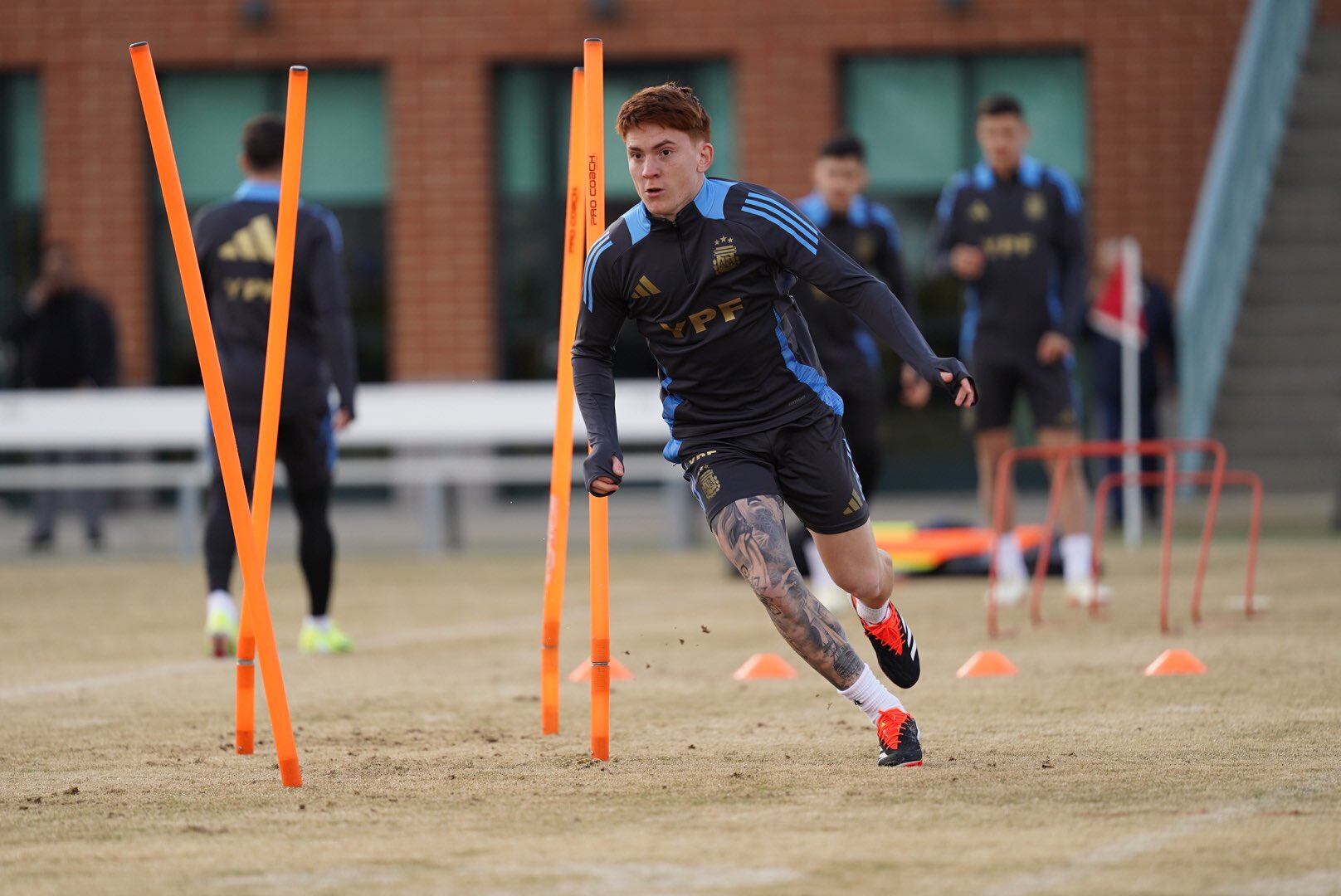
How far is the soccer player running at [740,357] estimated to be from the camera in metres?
6.07

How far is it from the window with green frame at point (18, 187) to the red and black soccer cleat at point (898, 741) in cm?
1674

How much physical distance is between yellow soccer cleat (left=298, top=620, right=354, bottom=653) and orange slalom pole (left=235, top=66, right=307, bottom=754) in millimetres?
2991

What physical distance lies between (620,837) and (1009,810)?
97 centimetres

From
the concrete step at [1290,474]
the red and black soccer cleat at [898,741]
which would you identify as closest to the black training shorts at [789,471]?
the red and black soccer cleat at [898,741]

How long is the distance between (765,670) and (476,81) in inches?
515

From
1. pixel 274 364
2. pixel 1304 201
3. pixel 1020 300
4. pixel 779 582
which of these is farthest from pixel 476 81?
pixel 779 582

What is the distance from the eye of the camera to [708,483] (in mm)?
6203

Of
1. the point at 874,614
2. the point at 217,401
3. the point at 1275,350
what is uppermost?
the point at 217,401

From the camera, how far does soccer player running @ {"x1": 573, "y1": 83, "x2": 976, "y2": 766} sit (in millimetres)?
6074

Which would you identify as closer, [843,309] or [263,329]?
[263,329]

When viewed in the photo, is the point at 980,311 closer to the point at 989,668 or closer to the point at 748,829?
the point at 989,668

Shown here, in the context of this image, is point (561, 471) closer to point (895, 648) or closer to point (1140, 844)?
point (895, 648)

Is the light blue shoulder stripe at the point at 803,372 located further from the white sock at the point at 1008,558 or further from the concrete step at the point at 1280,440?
the concrete step at the point at 1280,440

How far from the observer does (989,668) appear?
8266 mm
